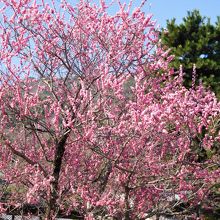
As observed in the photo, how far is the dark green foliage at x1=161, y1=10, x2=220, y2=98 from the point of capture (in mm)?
14738

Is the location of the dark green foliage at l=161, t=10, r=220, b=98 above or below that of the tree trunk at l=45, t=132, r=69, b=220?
above

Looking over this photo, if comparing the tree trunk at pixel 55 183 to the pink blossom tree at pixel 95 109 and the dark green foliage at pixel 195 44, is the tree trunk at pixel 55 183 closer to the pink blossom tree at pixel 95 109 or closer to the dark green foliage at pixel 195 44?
the pink blossom tree at pixel 95 109

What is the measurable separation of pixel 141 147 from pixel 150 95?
90cm

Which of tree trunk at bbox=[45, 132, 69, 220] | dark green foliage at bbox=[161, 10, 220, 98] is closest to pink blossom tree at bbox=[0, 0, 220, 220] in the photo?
tree trunk at bbox=[45, 132, 69, 220]

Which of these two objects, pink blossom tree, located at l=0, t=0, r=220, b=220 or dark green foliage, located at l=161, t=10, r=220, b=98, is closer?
pink blossom tree, located at l=0, t=0, r=220, b=220

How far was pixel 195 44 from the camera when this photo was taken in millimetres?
15344

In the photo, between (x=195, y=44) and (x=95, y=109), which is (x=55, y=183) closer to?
(x=95, y=109)

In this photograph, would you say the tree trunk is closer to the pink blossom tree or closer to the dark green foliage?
the pink blossom tree

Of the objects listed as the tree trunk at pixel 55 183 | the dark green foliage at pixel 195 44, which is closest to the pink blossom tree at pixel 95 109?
the tree trunk at pixel 55 183

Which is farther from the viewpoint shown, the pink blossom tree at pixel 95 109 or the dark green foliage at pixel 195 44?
the dark green foliage at pixel 195 44

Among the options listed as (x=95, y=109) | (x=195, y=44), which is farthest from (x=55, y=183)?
(x=195, y=44)

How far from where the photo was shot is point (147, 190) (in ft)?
22.6

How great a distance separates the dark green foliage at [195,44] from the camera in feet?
48.4

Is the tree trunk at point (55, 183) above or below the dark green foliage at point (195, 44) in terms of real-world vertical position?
below
